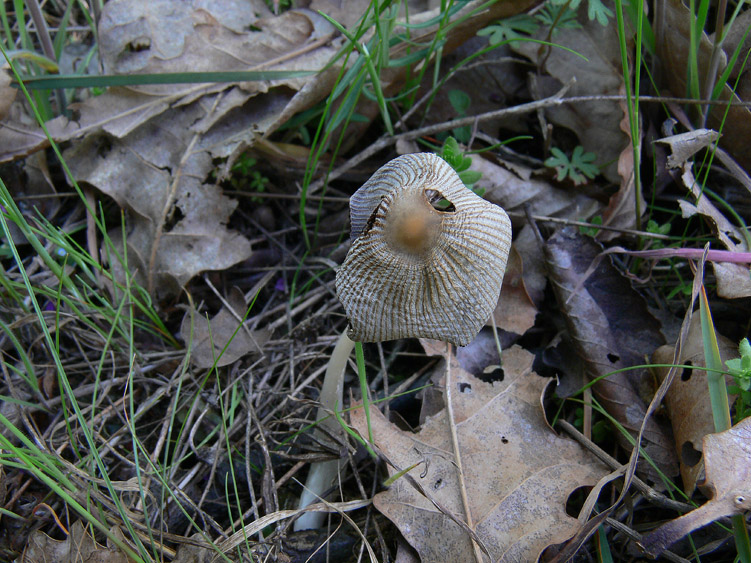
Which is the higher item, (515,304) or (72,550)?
(515,304)

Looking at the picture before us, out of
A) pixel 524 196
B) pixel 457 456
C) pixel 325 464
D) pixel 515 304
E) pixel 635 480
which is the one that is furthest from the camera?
pixel 524 196

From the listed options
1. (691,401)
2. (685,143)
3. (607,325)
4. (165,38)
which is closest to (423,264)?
(607,325)

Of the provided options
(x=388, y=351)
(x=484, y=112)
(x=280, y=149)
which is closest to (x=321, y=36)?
(x=280, y=149)

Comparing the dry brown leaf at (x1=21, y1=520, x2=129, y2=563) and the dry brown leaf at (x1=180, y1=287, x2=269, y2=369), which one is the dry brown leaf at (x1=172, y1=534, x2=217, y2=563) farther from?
the dry brown leaf at (x1=180, y1=287, x2=269, y2=369)

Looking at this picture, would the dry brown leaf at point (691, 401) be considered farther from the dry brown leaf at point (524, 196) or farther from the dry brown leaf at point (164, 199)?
the dry brown leaf at point (164, 199)

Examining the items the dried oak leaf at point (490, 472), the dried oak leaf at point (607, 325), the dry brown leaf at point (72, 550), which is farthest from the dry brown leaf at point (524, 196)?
the dry brown leaf at point (72, 550)

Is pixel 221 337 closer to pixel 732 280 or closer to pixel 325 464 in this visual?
pixel 325 464

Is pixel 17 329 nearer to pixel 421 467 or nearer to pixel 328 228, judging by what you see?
pixel 328 228
